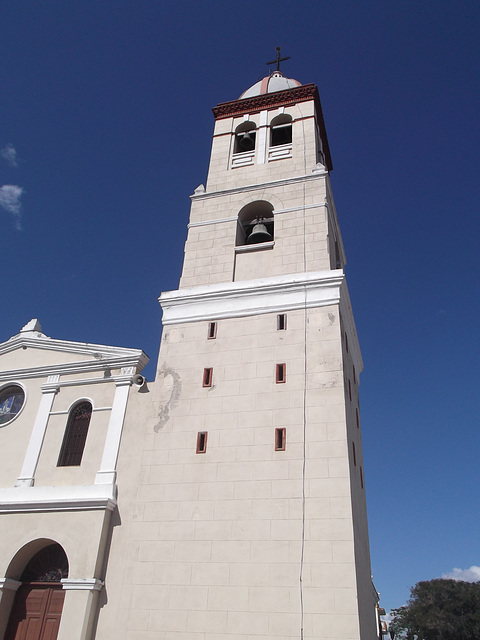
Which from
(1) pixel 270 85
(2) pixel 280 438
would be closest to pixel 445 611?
(2) pixel 280 438

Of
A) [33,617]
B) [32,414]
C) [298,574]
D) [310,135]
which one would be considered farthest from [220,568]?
[310,135]

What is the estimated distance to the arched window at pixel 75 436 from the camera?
15664mm

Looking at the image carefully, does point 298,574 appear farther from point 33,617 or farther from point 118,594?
point 33,617

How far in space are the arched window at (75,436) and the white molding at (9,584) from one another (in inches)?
125

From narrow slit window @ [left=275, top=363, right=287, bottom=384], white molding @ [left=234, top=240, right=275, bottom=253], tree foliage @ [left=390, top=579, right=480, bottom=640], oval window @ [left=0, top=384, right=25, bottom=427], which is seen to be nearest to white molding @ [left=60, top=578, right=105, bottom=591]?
oval window @ [left=0, top=384, right=25, bottom=427]

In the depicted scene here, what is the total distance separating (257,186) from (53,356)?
9.49 meters

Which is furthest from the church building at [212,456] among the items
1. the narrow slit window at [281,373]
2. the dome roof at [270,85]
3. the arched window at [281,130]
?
the dome roof at [270,85]

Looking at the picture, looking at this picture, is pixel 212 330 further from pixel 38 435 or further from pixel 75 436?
pixel 38 435

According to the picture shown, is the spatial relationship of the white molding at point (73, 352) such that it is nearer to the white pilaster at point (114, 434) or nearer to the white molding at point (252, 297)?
the white pilaster at point (114, 434)

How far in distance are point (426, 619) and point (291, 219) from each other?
53614 mm

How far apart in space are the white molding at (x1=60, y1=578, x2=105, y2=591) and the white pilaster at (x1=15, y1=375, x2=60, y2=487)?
3.35 meters

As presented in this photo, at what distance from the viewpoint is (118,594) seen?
12922 mm

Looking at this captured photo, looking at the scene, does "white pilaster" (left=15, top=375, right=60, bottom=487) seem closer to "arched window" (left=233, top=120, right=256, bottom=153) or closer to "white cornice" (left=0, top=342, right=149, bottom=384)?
"white cornice" (left=0, top=342, right=149, bottom=384)

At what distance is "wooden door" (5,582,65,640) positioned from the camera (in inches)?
527
